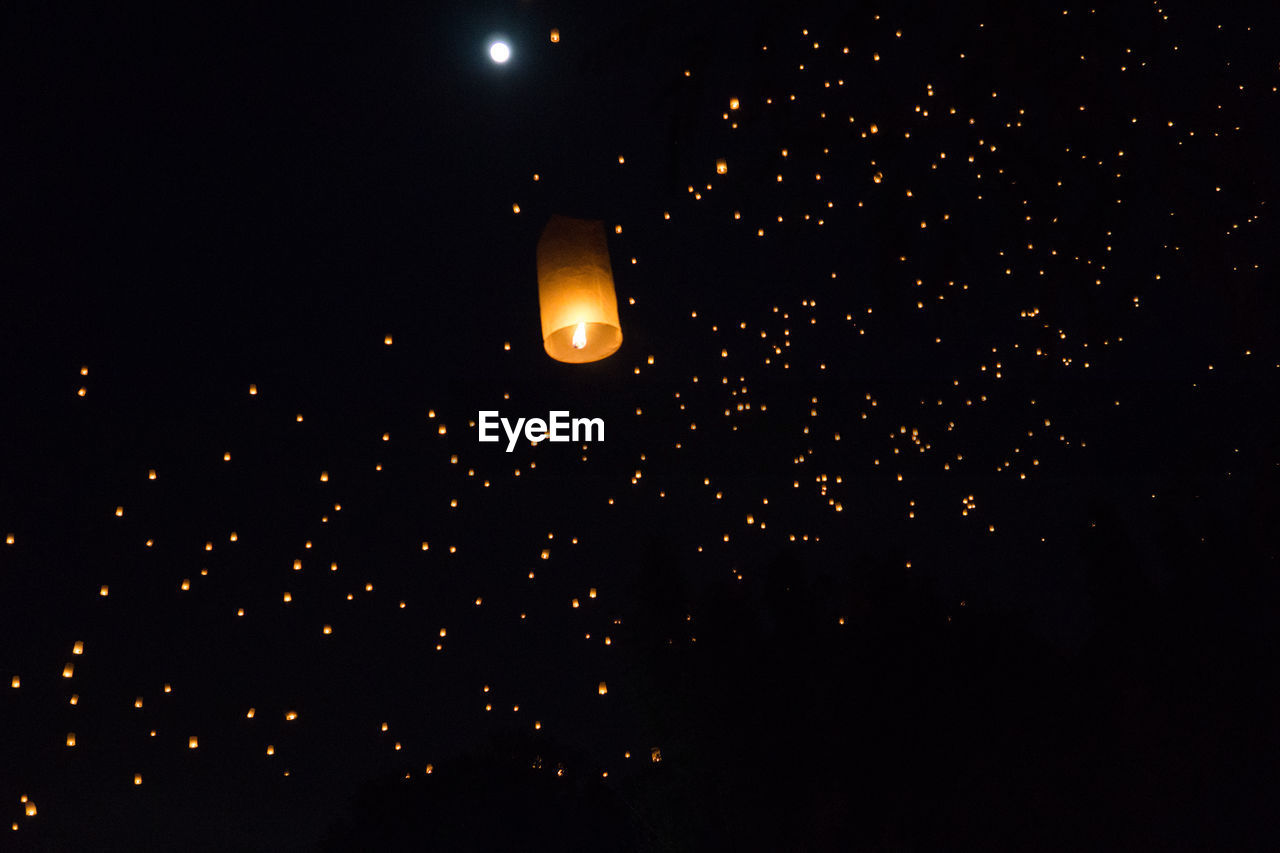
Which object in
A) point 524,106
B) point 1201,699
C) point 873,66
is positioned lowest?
point 1201,699

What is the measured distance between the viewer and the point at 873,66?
168 centimetres

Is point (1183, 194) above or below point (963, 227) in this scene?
below

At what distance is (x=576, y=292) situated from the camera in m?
1.87

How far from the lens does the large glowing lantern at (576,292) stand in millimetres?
1865

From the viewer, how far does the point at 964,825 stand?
6703mm

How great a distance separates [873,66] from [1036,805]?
6052 millimetres

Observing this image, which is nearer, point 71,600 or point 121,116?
point 71,600

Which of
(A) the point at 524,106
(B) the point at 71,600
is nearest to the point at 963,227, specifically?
→ (A) the point at 524,106

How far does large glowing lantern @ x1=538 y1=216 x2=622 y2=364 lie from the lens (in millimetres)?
1865

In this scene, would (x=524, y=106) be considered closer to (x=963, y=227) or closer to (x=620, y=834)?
(x=963, y=227)

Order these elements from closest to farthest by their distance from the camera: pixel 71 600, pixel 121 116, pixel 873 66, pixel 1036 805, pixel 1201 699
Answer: pixel 873 66 → pixel 71 600 → pixel 121 116 → pixel 1036 805 → pixel 1201 699

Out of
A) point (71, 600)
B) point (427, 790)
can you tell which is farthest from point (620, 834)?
point (71, 600)

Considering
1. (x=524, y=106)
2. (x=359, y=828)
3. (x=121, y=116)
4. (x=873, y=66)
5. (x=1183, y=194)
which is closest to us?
(x=1183, y=194)

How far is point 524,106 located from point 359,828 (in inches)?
489
